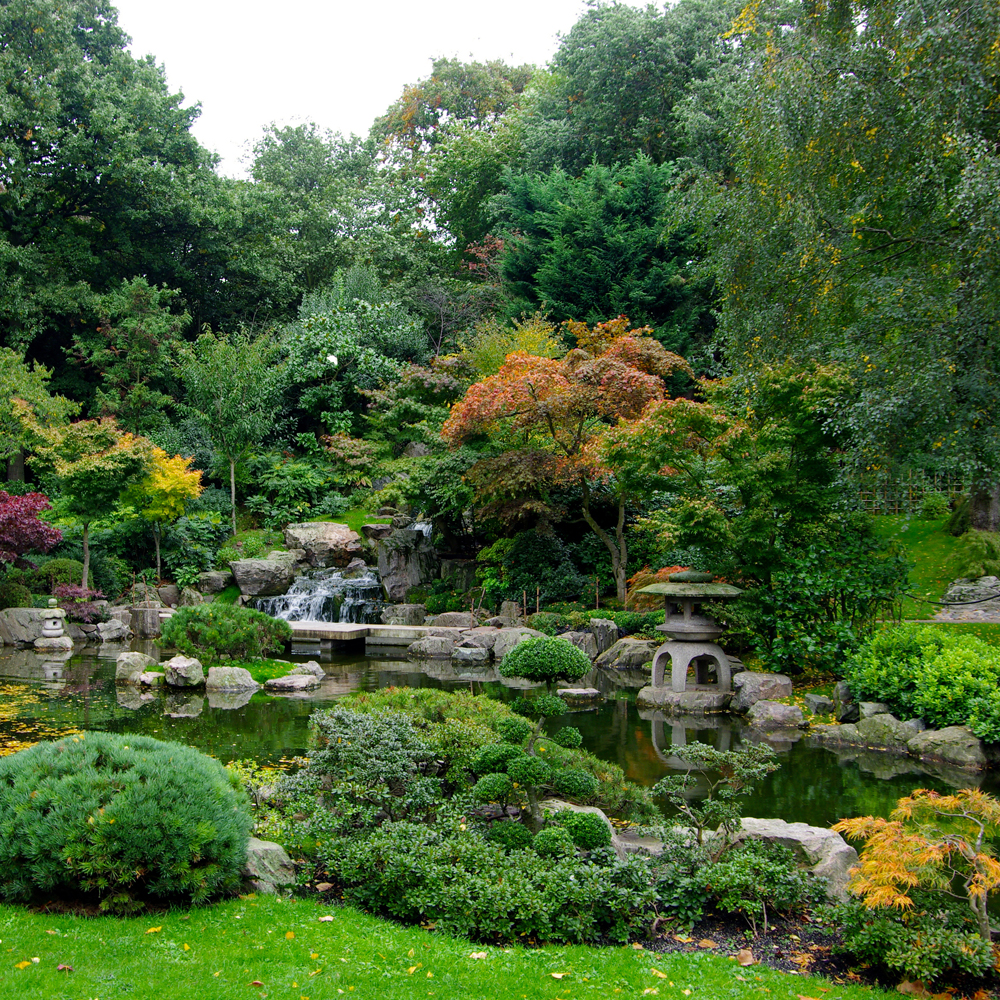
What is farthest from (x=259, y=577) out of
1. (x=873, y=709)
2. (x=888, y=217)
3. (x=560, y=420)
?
(x=888, y=217)

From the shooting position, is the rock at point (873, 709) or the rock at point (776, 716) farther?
the rock at point (776, 716)

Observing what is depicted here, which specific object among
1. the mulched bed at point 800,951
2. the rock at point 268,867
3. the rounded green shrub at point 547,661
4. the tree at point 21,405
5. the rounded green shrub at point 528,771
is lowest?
the mulched bed at point 800,951

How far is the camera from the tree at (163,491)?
18781mm

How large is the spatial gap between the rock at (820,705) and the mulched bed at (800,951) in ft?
19.3

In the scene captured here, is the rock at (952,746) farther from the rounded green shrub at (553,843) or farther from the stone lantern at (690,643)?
the rounded green shrub at (553,843)

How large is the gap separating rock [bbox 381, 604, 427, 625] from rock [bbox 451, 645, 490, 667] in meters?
3.29

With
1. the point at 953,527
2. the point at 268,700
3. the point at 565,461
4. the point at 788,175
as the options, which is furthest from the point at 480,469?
the point at 953,527

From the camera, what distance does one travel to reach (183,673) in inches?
472

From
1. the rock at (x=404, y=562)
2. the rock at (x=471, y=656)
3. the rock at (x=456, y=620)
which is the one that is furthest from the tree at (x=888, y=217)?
the rock at (x=404, y=562)

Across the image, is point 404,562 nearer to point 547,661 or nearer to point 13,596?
point 13,596

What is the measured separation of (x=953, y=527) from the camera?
52.0ft

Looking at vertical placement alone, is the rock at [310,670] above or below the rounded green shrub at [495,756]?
below

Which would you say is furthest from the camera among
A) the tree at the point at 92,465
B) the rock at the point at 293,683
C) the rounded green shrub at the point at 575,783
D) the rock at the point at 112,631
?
the rock at the point at 112,631

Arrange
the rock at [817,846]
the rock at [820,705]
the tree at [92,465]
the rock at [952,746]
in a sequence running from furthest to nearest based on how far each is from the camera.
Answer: the tree at [92,465], the rock at [820,705], the rock at [952,746], the rock at [817,846]
